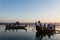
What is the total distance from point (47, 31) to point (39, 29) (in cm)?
118

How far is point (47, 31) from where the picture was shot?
77.8 ft

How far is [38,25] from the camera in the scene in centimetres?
2359

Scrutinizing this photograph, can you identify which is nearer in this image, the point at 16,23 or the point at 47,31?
the point at 47,31

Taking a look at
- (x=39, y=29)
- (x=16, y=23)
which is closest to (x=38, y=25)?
(x=39, y=29)

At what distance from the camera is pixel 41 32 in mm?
23016

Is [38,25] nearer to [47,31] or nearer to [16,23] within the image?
[47,31]

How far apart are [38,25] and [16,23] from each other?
21.4m

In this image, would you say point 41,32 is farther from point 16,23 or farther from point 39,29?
point 16,23

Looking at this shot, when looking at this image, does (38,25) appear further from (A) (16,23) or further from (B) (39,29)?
(A) (16,23)

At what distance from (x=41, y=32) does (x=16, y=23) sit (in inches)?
868

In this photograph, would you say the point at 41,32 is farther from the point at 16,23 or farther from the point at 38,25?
the point at 16,23

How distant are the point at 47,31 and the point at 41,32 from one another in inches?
44.5

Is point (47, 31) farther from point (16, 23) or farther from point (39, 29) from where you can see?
point (16, 23)

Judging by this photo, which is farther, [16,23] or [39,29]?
[16,23]
